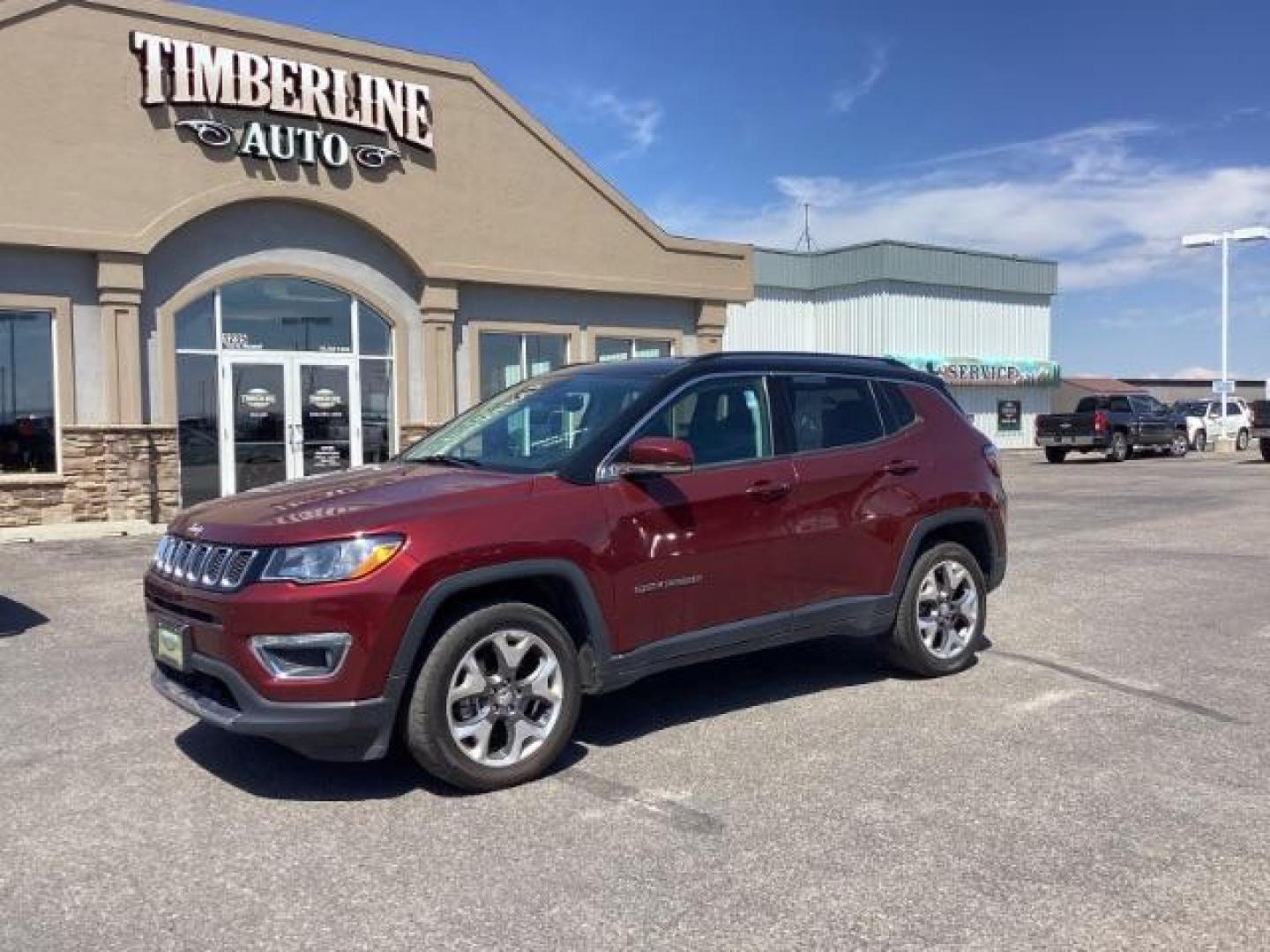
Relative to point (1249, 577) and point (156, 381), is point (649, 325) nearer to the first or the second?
point (156, 381)

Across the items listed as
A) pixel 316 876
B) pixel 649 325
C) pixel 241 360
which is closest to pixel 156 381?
pixel 241 360

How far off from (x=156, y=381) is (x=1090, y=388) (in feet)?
157

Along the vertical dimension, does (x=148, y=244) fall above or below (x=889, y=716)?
above

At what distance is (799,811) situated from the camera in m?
4.38

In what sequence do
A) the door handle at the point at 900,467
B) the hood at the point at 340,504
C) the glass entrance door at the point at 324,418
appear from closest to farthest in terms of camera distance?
1. the hood at the point at 340,504
2. the door handle at the point at 900,467
3. the glass entrance door at the point at 324,418

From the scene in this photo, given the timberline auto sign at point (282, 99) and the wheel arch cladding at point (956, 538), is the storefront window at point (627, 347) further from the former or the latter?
the wheel arch cladding at point (956, 538)

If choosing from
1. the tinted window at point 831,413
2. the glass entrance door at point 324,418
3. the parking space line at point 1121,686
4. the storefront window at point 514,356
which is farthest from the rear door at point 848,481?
the storefront window at point 514,356

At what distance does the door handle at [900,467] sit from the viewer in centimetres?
614

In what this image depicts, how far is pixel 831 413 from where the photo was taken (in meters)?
6.07

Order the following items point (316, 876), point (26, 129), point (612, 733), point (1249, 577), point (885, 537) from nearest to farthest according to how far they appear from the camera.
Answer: point (316, 876) < point (612, 733) < point (885, 537) < point (1249, 577) < point (26, 129)

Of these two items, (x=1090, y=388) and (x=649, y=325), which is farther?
(x=1090, y=388)

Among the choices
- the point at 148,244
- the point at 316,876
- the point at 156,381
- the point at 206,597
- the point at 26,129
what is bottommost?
the point at 316,876

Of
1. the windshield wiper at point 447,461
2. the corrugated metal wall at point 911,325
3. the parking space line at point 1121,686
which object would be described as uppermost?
the corrugated metal wall at point 911,325

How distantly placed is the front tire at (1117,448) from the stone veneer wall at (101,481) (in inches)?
1011
